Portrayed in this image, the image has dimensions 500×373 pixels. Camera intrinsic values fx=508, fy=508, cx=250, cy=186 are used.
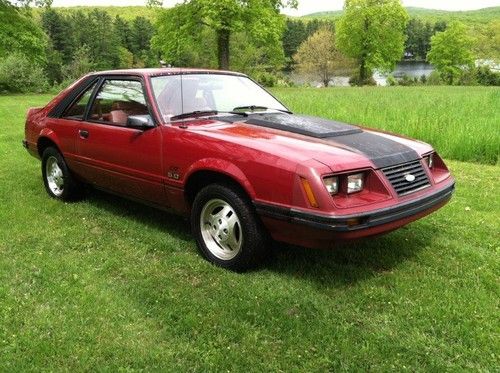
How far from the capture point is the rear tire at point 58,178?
5977 millimetres

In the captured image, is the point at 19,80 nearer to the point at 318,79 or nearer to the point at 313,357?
the point at 313,357

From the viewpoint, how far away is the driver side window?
4.95m

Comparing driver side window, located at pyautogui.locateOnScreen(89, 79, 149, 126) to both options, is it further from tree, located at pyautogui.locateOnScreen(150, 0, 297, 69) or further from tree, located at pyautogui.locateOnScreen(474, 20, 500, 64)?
tree, located at pyautogui.locateOnScreen(474, 20, 500, 64)

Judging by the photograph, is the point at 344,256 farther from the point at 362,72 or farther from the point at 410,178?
the point at 362,72

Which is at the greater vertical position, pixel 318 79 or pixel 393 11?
pixel 393 11

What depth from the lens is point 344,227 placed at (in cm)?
342

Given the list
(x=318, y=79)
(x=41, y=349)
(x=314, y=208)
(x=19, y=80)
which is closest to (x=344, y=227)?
(x=314, y=208)

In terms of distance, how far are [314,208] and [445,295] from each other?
3.83 ft

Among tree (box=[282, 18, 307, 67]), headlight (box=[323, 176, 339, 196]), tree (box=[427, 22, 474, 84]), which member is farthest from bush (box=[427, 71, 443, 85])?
headlight (box=[323, 176, 339, 196])

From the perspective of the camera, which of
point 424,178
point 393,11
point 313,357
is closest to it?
point 313,357

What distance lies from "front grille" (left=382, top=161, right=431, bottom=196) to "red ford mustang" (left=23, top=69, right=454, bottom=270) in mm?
11

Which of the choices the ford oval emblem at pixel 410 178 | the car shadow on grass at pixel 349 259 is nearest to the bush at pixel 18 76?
the car shadow on grass at pixel 349 259

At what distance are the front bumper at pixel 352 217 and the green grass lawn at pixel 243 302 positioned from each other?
1.73 ft

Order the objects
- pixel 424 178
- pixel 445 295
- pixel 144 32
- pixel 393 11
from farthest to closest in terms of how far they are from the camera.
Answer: pixel 144 32
pixel 393 11
pixel 424 178
pixel 445 295
